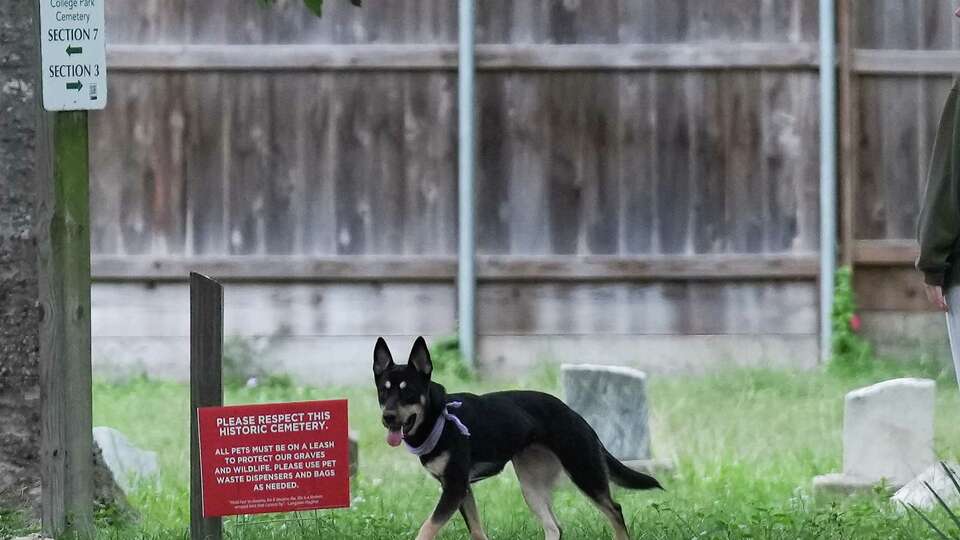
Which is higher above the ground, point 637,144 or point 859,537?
point 637,144

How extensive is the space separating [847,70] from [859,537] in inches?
228

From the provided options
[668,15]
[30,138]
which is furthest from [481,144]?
[30,138]

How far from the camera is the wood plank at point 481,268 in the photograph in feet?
34.6

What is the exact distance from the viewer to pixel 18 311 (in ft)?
18.4

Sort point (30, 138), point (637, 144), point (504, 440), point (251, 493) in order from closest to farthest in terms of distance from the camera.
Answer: point (251, 493), point (504, 440), point (30, 138), point (637, 144)

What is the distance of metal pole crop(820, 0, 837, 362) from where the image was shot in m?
10.6

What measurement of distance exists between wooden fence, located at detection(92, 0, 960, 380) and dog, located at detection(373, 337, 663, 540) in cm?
507

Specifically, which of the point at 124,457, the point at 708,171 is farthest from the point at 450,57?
the point at 124,457

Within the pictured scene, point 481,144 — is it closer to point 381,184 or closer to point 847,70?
point 381,184

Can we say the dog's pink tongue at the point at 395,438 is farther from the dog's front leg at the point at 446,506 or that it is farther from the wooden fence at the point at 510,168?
the wooden fence at the point at 510,168

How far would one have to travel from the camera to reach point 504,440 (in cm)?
523

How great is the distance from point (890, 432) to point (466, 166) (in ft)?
12.8

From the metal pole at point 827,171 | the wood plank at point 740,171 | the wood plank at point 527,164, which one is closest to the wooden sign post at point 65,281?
the wood plank at point 527,164

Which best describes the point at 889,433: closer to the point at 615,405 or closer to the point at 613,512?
the point at 615,405
